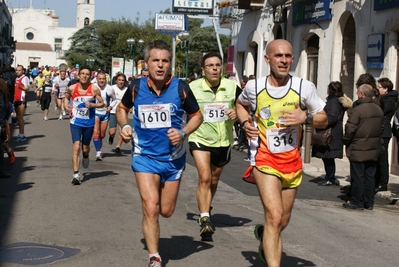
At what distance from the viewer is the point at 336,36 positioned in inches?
841

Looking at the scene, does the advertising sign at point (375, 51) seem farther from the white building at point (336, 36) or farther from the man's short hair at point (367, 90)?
the man's short hair at point (367, 90)

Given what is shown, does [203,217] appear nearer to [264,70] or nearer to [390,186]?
[390,186]

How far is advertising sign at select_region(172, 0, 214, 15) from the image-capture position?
40.6m

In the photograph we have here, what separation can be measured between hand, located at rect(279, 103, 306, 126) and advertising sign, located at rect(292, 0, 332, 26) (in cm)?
1590

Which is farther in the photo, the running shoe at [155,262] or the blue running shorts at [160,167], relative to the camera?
the blue running shorts at [160,167]

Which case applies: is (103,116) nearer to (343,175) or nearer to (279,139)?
(343,175)

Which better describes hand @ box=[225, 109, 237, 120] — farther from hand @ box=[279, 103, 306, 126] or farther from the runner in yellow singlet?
hand @ box=[279, 103, 306, 126]

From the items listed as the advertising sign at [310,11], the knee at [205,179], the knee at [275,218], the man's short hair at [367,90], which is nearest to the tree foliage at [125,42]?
the advertising sign at [310,11]

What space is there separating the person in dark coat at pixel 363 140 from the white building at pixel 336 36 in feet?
15.5

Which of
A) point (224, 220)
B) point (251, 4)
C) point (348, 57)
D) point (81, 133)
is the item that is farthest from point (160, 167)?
point (251, 4)

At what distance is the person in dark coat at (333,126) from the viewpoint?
13.3 m

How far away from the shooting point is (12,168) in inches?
557

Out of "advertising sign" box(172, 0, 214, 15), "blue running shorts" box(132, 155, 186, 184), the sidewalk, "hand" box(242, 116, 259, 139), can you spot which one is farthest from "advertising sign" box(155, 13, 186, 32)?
"hand" box(242, 116, 259, 139)

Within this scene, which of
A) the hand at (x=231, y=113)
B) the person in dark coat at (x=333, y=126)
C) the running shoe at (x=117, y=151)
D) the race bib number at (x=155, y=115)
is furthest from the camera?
the running shoe at (x=117, y=151)
